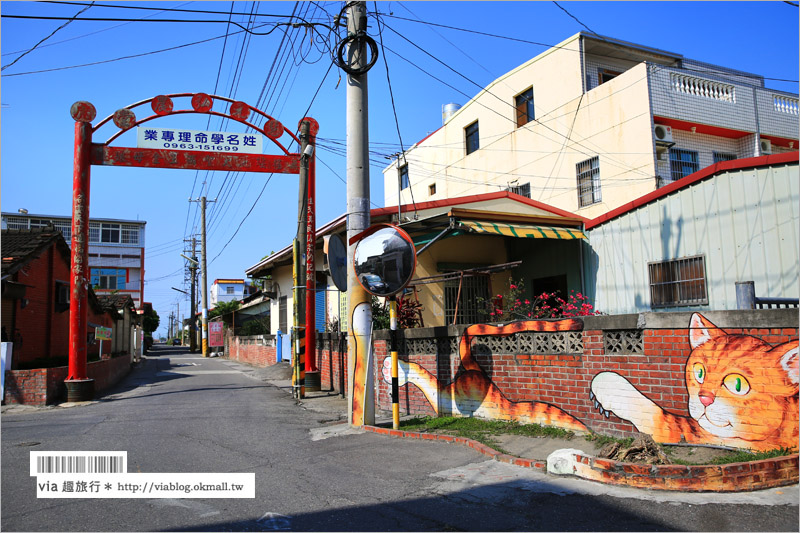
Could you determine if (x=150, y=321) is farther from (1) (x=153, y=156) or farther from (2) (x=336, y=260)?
(2) (x=336, y=260)

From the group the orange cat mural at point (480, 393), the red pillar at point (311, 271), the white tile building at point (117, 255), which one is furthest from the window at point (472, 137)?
the white tile building at point (117, 255)

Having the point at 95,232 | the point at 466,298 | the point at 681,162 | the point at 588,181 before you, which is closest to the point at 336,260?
the point at 466,298

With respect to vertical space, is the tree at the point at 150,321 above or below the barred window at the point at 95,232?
below

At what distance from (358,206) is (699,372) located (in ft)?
16.8

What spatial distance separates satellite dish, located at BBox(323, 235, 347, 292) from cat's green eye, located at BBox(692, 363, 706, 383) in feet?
16.8

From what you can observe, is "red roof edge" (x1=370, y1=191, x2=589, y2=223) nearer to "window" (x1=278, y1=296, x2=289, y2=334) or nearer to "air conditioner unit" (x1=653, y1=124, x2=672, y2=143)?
"air conditioner unit" (x1=653, y1=124, x2=672, y2=143)

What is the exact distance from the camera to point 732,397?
5.45m

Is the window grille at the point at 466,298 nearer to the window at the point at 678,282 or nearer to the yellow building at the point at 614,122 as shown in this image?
the yellow building at the point at 614,122

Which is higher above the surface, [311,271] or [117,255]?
[117,255]

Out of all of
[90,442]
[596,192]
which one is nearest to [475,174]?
[596,192]

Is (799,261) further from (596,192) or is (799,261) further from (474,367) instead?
(596,192)

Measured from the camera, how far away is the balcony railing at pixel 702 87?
619 inches

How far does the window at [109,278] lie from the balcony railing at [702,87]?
49533 mm

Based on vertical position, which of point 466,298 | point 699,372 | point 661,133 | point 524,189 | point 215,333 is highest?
point 661,133
